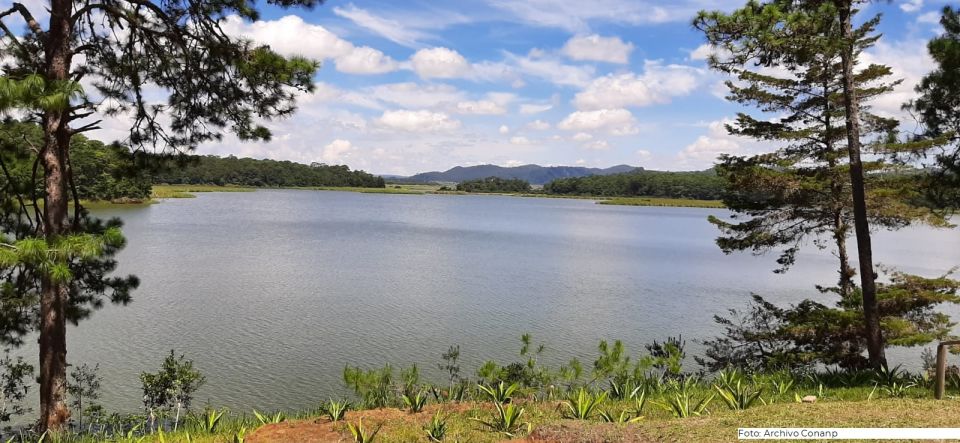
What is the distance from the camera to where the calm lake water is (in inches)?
671

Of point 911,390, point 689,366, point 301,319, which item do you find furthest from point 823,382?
point 301,319

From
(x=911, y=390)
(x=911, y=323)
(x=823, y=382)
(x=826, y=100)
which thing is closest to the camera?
(x=911, y=390)

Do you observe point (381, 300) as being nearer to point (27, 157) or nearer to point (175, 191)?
point (27, 157)

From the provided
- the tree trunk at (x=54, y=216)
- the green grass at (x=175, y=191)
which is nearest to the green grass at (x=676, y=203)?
the green grass at (x=175, y=191)

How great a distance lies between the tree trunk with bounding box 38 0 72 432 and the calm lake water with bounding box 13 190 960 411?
542 centimetres

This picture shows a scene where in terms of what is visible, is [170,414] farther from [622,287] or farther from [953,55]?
[622,287]

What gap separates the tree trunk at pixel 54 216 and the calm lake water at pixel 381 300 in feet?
17.8

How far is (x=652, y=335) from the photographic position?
2136cm

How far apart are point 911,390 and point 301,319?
61.0ft

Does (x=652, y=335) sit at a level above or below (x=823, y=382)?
below

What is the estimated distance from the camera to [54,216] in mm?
8508

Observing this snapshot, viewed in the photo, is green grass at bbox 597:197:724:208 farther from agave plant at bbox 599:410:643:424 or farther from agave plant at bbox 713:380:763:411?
agave plant at bbox 599:410:643:424

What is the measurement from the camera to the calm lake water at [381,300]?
17.0 m

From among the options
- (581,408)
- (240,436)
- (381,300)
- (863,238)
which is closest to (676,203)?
(381,300)
